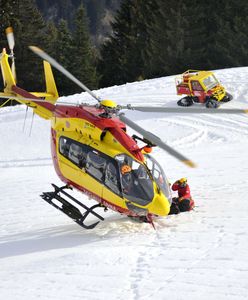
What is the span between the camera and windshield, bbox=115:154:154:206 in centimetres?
1058

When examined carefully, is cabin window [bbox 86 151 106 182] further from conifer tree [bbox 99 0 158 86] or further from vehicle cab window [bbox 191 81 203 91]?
conifer tree [bbox 99 0 158 86]

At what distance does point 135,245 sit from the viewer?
1062 centimetres

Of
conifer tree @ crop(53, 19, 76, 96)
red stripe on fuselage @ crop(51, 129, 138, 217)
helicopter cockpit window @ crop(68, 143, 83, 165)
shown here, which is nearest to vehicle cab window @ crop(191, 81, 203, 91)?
red stripe on fuselage @ crop(51, 129, 138, 217)

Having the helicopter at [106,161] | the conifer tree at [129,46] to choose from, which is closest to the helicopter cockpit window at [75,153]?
the helicopter at [106,161]

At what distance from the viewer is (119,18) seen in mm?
46250

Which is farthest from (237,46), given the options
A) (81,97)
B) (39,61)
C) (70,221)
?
(70,221)

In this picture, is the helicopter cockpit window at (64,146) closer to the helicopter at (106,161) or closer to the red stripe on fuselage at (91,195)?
the helicopter at (106,161)

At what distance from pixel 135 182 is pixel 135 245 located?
127 cm

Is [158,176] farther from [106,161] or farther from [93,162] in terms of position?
[93,162]

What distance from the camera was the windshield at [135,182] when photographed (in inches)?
416

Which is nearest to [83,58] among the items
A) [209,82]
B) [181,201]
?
[209,82]

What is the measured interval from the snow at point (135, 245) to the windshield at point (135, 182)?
941 mm

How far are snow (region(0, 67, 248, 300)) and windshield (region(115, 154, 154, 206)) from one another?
94 cm

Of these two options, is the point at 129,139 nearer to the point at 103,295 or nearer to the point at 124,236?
the point at 124,236
